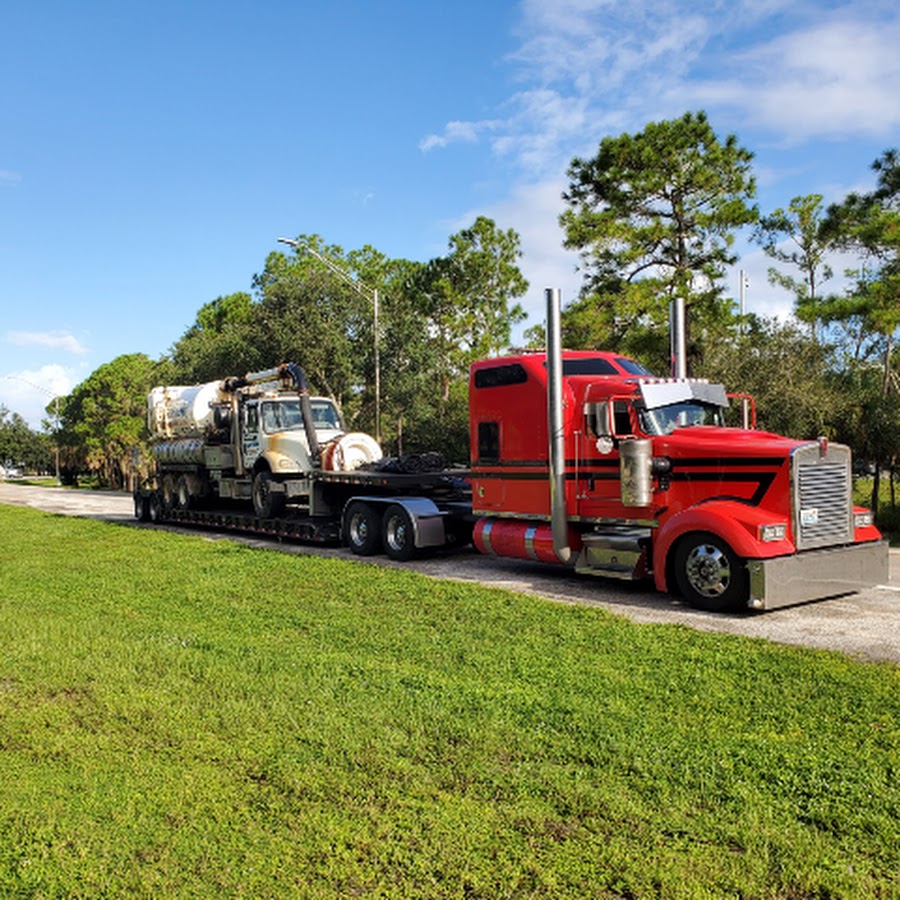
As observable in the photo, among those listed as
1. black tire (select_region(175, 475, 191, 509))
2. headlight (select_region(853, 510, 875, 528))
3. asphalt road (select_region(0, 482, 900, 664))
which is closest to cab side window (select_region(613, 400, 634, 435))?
asphalt road (select_region(0, 482, 900, 664))

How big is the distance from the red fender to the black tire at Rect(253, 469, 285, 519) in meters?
9.31

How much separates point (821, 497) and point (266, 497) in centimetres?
1105

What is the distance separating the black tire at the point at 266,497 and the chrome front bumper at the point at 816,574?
34.3ft

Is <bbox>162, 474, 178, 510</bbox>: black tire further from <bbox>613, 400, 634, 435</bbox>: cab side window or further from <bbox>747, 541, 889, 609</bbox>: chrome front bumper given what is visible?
<bbox>747, 541, 889, 609</bbox>: chrome front bumper

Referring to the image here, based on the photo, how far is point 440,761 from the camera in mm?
4750

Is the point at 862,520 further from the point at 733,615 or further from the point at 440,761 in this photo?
the point at 440,761

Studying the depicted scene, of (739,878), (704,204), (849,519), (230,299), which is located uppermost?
(230,299)

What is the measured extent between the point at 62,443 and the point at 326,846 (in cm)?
8589

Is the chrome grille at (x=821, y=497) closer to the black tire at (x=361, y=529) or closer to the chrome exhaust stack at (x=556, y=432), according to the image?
the chrome exhaust stack at (x=556, y=432)

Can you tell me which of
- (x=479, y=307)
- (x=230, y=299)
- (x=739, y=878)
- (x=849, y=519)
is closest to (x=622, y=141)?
(x=849, y=519)

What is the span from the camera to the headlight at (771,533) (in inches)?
350

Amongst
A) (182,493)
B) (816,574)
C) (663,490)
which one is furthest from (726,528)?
(182,493)

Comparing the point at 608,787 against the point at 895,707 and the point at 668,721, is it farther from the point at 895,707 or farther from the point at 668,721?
the point at 895,707

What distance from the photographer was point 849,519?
9.69 metres
